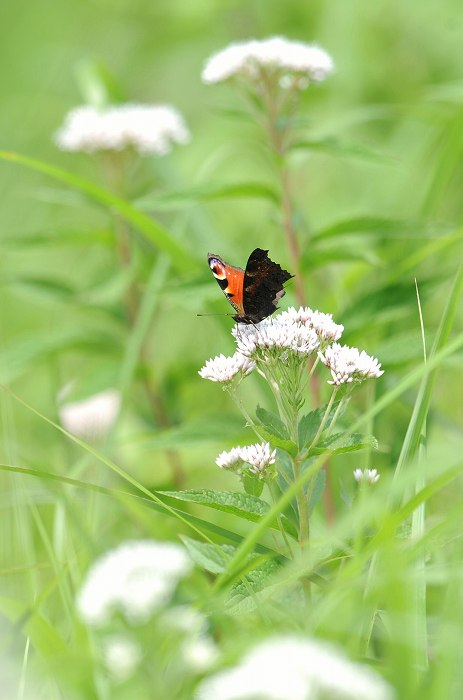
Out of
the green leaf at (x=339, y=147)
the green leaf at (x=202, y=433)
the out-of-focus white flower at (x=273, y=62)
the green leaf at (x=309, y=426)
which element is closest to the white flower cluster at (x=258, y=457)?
the green leaf at (x=309, y=426)

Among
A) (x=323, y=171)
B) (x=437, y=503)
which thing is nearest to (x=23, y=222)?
(x=323, y=171)

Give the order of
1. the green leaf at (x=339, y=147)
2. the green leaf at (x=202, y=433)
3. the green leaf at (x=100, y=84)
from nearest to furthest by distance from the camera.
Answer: the green leaf at (x=202, y=433), the green leaf at (x=339, y=147), the green leaf at (x=100, y=84)

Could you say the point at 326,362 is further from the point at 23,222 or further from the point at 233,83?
the point at 23,222

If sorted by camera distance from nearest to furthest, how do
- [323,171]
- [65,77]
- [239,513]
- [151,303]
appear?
[239,513], [151,303], [323,171], [65,77]

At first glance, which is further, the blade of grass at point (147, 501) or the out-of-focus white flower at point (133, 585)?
the blade of grass at point (147, 501)

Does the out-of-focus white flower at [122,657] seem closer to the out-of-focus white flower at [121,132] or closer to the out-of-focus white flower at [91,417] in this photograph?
the out-of-focus white flower at [91,417]

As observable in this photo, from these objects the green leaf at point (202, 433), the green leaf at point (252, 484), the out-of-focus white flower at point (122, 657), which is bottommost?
the out-of-focus white flower at point (122, 657)
